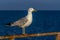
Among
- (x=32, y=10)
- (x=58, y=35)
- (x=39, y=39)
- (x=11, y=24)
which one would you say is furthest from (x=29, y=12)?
(x=39, y=39)

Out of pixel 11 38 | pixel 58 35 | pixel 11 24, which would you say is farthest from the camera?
pixel 11 24

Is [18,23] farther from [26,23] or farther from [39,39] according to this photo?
[39,39]

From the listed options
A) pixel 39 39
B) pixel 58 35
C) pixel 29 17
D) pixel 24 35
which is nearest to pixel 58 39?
pixel 58 35

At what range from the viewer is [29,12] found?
33.4 ft

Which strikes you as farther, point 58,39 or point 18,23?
point 18,23

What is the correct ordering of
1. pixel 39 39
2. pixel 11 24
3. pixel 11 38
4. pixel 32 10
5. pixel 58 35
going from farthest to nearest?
pixel 39 39 < pixel 32 10 < pixel 11 24 < pixel 58 35 < pixel 11 38

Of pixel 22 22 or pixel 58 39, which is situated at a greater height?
pixel 22 22

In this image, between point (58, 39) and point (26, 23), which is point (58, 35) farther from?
point (26, 23)

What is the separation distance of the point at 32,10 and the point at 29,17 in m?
0.50

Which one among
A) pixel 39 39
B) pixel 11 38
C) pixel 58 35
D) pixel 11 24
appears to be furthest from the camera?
pixel 39 39

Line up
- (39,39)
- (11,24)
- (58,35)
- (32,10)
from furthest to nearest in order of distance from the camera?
(39,39) → (32,10) → (11,24) → (58,35)

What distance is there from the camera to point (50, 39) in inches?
853

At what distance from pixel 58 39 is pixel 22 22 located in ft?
7.48

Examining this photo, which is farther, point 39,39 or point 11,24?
point 39,39
